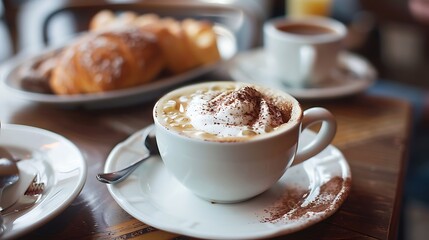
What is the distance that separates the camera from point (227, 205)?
62 cm

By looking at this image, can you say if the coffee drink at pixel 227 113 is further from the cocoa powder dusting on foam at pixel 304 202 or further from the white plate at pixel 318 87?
the white plate at pixel 318 87

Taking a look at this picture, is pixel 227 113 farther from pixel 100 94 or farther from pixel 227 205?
A: pixel 100 94

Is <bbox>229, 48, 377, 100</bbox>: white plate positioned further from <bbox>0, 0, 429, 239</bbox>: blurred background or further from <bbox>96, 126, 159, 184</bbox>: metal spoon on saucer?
<bbox>96, 126, 159, 184</bbox>: metal spoon on saucer

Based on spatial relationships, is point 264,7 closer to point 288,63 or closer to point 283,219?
point 288,63

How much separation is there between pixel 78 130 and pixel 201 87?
0.33 meters

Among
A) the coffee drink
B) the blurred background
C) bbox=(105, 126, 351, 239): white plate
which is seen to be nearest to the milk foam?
the coffee drink

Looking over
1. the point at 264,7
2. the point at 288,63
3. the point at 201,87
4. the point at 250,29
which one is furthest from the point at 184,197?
the point at 264,7

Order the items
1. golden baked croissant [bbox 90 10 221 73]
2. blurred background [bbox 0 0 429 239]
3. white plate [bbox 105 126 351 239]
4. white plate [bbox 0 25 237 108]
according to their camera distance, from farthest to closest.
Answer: blurred background [bbox 0 0 429 239]
golden baked croissant [bbox 90 10 221 73]
white plate [bbox 0 25 237 108]
white plate [bbox 105 126 351 239]

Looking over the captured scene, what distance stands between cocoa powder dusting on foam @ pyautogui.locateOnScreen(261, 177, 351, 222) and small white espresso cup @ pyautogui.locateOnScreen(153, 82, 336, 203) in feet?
0.10

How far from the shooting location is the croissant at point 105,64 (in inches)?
39.2

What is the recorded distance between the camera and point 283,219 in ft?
1.91

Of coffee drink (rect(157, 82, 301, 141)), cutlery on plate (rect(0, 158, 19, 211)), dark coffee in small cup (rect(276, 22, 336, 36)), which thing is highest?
coffee drink (rect(157, 82, 301, 141))

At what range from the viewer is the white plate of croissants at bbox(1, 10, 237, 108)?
99cm

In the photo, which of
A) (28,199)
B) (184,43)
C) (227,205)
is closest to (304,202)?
(227,205)
